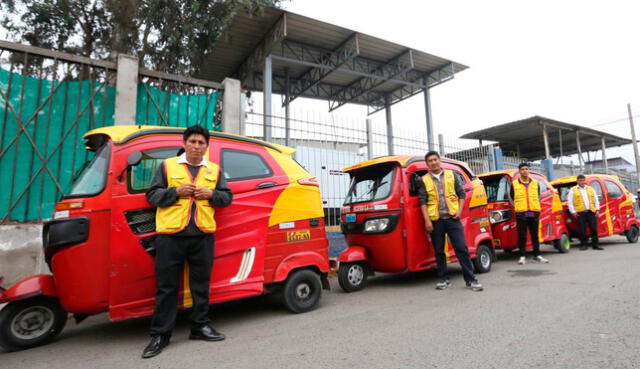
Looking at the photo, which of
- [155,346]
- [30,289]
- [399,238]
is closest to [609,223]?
[399,238]

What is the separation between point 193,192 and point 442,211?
3382 mm

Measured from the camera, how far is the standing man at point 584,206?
313 inches

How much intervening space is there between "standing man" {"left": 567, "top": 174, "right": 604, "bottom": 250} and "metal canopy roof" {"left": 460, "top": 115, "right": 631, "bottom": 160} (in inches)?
423

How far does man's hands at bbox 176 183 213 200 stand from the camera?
2.91m

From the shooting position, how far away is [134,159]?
120 inches

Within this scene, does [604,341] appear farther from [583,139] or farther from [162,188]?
[583,139]

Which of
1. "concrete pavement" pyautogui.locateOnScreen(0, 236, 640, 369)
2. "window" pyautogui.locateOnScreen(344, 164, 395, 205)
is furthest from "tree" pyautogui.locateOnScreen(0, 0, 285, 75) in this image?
"concrete pavement" pyautogui.locateOnScreen(0, 236, 640, 369)

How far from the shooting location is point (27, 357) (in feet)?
9.36

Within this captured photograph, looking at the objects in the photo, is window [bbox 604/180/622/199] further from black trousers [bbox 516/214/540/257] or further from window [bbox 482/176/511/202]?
black trousers [bbox 516/214/540/257]

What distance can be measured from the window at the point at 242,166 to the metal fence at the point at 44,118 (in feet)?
10.8

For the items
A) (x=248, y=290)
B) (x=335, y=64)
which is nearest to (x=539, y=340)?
(x=248, y=290)

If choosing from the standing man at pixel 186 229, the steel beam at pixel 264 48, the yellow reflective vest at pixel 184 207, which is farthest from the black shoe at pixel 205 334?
the steel beam at pixel 264 48

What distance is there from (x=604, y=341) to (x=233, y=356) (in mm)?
2850

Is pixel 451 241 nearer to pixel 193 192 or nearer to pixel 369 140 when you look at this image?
pixel 193 192
